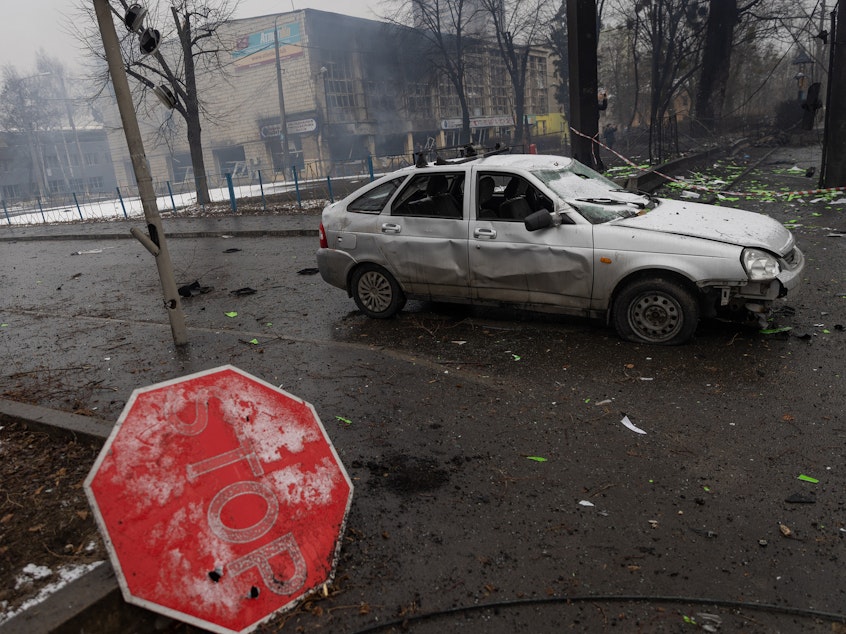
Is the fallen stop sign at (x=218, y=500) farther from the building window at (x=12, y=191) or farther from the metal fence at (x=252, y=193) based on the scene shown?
the building window at (x=12, y=191)

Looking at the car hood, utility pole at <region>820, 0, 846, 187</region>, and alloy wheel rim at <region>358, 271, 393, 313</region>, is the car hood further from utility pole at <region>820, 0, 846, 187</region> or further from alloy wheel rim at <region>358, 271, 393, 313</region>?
utility pole at <region>820, 0, 846, 187</region>

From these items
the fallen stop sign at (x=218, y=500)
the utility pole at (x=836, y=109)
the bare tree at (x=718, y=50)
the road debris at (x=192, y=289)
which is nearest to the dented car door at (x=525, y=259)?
the fallen stop sign at (x=218, y=500)

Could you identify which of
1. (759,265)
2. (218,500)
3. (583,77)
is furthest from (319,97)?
(218,500)

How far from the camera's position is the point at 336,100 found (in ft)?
191

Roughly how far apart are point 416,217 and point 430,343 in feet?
A: 4.55

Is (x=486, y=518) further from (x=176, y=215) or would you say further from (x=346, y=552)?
(x=176, y=215)

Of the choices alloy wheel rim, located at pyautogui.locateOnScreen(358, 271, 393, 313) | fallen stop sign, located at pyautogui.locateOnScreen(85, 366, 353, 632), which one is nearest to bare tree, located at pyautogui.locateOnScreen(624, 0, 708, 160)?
alloy wheel rim, located at pyautogui.locateOnScreen(358, 271, 393, 313)

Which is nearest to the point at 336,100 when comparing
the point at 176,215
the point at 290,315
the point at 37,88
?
the point at 176,215

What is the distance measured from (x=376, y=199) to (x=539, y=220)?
6.76 ft

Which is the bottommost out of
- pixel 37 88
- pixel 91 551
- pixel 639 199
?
pixel 91 551

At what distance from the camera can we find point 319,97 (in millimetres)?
56875

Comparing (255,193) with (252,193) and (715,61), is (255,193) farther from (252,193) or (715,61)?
(715,61)

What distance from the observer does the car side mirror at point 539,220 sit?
5.77 meters

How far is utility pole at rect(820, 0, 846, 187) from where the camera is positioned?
1259 cm
